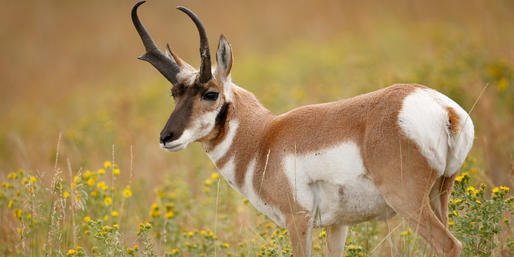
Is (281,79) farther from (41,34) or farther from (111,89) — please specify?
(41,34)

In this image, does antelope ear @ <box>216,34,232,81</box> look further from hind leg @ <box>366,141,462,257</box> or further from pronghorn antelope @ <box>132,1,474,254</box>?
hind leg @ <box>366,141,462,257</box>

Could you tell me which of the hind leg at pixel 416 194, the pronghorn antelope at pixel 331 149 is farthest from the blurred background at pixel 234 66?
the hind leg at pixel 416 194

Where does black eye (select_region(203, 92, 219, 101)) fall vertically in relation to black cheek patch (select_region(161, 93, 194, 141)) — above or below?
above

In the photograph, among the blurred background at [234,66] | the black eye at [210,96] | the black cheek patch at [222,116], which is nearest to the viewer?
the black eye at [210,96]

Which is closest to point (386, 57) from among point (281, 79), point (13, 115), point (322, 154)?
point (281, 79)

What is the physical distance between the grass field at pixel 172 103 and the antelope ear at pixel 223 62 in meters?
1.40

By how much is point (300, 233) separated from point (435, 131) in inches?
60.1

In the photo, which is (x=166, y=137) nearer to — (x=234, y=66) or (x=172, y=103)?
(x=172, y=103)

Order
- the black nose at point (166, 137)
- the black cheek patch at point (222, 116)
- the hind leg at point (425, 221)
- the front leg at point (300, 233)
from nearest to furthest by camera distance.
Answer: the hind leg at point (425, 221), the front leg at point (300, 233), the black nose at point (166, 137), the black cheek patch at point (222, 116)

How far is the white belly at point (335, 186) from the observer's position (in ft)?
14.0

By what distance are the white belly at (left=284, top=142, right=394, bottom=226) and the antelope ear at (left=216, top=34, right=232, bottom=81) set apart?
1.19m

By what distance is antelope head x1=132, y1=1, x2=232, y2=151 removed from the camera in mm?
4980

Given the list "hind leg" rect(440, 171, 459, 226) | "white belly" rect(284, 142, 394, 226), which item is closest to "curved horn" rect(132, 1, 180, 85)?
"white belly" rect(284, 142, 394, 226)

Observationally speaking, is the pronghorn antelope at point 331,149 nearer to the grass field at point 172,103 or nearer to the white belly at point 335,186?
the white belly at point 335,186
